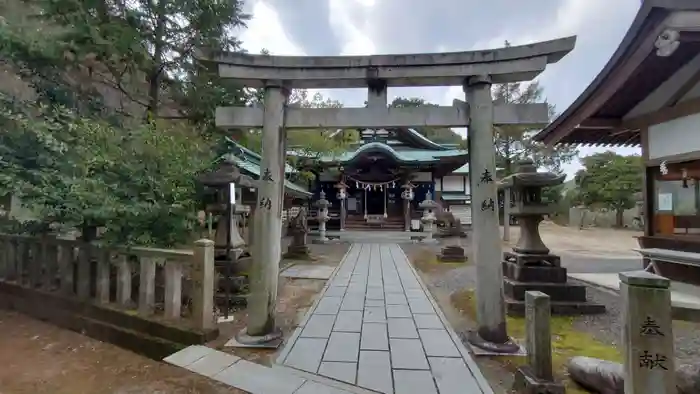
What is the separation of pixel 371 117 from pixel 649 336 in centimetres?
309

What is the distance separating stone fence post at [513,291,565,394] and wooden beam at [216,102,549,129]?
2.02 metres

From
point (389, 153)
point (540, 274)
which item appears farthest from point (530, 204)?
point (389, 153)

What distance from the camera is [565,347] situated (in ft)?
13.0

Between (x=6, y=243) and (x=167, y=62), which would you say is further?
(x=167, y=62)

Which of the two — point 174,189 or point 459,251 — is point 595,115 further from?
point 174,189

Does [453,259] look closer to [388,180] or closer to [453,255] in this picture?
[453,255]

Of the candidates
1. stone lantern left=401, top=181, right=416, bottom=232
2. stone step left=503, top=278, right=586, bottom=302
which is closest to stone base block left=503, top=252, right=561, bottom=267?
stone step left=503, top=278, right=586, bottom=302

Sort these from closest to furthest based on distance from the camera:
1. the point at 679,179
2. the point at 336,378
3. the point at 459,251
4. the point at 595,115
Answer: the point at 336,378 → the point at 679,179 → the point at 595,115 → the point at 459,251

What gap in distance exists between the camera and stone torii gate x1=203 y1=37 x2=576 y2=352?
3.89 m

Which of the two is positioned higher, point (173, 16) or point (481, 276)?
point (173, 16)

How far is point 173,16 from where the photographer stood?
655 cm

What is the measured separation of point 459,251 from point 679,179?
18.0ft

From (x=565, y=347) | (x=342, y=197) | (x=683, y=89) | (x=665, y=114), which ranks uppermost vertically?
(x=683, y=89)

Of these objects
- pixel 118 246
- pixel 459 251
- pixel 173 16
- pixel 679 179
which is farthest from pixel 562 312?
pixel 173 16
